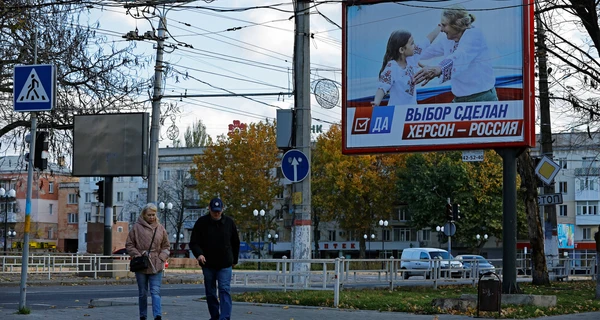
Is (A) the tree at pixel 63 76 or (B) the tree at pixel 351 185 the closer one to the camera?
(A) the tree at pixel 63 76

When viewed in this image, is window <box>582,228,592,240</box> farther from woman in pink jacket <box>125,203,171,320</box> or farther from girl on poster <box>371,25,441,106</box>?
woman in pink jacket <box>125,203,171,320</box>

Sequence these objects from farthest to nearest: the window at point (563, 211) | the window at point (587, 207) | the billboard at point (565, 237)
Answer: the window at point (563, 211)
the window at point (587, 207)
the billboard at point (565, 237)

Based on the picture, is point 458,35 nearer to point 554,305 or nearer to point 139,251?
point 554,305

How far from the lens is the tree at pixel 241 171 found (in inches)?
2889

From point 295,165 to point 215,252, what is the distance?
6.40m

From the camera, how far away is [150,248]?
12734 mm

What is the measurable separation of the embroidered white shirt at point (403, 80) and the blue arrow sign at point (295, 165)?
9.92 feet

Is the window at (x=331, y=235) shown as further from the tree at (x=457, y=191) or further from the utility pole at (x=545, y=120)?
the utility pole at (x=545, y=120)

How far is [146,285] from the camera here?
1291 cm

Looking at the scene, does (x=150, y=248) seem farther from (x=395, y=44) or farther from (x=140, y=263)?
(x=395, y=44)

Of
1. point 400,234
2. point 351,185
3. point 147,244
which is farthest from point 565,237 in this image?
point 147,244

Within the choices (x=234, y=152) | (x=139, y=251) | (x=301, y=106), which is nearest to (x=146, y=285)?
(x=139, y=251)

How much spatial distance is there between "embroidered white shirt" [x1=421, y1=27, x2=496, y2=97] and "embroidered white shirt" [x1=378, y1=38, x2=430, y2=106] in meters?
0.54

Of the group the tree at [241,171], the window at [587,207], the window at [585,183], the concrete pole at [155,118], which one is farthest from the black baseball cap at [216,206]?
the window at [587,207]
